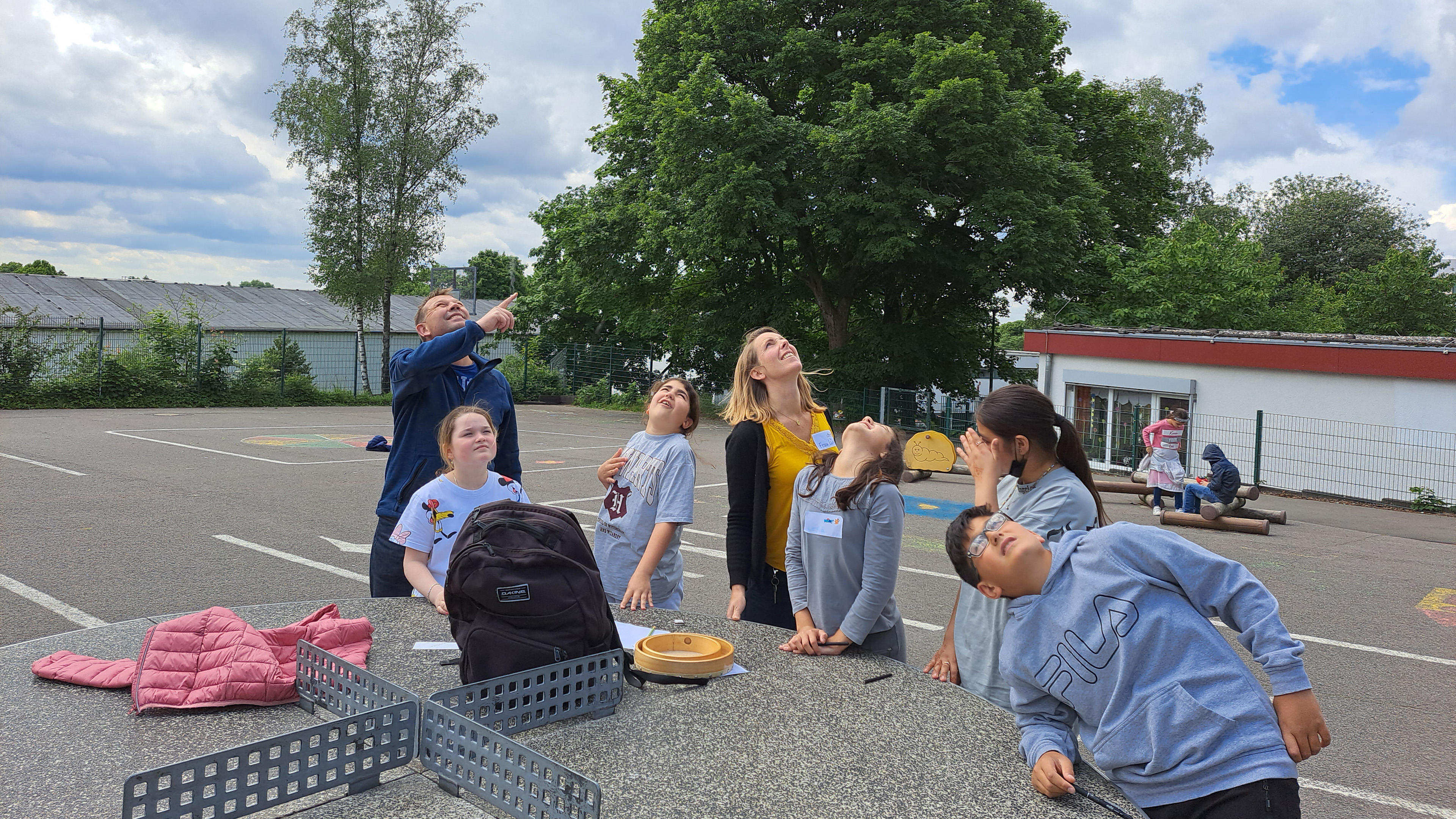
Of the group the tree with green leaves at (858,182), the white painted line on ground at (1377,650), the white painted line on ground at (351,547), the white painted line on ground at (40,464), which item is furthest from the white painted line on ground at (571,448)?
the white painted line on ground at (1377,650)

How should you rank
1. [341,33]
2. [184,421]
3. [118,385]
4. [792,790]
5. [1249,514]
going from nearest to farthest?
[792,790] → [1249,514] → [184,421] → [118,385] → [341,33]

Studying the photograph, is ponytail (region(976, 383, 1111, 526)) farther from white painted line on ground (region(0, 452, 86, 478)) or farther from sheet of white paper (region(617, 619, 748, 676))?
white painted line on ground (region(0, 452, 86, 478))

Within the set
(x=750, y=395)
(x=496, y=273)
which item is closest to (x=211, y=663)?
(x=750, y=395)

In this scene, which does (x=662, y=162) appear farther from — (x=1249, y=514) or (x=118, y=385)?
(x=1249, y=514)

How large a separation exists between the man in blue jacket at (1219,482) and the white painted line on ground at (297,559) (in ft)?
35.2

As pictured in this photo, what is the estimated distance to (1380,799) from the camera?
4.05 meters

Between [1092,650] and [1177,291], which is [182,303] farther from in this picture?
[1092,650]

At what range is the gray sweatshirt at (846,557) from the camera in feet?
9.60

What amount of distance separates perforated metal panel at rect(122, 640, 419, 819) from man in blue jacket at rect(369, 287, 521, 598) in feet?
4.91

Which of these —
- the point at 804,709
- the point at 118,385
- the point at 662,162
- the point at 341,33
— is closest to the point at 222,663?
the point at 804,709

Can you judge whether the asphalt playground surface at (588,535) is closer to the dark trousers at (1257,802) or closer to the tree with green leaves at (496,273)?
the dark trousers at (1257,802)

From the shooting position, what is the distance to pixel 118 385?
2383 centimetres

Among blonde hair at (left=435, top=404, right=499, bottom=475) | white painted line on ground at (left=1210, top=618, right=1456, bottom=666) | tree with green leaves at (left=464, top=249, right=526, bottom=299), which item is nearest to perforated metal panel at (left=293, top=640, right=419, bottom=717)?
blonde hair at (left=435, top=404, right=499, bottom=475)

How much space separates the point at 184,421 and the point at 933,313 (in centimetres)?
2051
